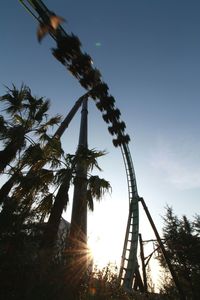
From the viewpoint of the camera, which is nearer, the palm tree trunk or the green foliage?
the palm tree trunk

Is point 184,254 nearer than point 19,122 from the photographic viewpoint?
No

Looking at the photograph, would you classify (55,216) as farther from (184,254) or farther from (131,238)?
(184,254)

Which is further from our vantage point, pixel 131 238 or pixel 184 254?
pixel 184 254

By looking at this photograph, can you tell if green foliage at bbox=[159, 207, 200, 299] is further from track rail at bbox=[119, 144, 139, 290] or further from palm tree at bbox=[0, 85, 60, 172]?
palm tree at bbox=[0, 85, 60, 172]

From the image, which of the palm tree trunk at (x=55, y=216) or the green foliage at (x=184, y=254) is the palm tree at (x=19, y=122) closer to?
the palm tree trunk at (x=55, y=216)

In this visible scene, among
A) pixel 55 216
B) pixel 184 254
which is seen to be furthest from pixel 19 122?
pixel 184 254

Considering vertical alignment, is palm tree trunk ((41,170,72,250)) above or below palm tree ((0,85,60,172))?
below

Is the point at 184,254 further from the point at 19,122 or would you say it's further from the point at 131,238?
the point at 19,122

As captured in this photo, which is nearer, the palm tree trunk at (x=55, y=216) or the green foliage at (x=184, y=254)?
the palm tree trunk at (x=55, y=216)

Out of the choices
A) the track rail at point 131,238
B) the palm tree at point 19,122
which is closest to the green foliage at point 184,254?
the track rail at point 131,238

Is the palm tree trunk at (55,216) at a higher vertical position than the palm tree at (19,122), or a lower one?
lower

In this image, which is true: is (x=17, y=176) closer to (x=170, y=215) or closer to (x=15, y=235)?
(x=15, y=235)

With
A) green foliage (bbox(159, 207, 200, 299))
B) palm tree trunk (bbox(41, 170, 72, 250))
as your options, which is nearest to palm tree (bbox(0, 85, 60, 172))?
palm tree trunk (bbox(41, 170, 72, 250))

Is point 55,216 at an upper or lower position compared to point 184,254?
lower
